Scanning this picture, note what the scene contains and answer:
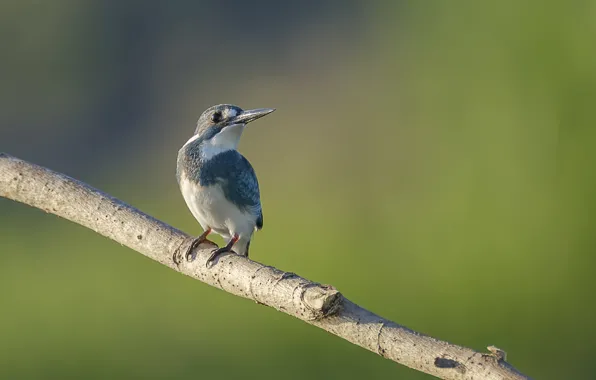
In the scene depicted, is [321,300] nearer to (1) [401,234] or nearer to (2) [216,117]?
(2) [216,117]

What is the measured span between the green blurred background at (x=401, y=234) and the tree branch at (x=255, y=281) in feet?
3.85

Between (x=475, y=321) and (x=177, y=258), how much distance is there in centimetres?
126

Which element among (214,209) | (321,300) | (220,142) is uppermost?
(220,142)

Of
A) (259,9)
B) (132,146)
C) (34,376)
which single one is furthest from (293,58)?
(34,376)

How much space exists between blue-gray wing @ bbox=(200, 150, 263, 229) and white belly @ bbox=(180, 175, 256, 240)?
0.04 ft

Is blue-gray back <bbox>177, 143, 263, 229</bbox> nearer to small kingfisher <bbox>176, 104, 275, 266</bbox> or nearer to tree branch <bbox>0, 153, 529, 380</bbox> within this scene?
small kingfisher <bbox>176, 104, 275, 266</bbox>

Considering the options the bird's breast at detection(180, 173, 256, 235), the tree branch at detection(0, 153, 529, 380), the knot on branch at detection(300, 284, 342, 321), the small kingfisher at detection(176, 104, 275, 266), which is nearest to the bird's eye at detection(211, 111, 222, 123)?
the small kingfisher at detection(176, 104, 275, 266)

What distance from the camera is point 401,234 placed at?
274 centimetres

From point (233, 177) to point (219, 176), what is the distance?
0.03m

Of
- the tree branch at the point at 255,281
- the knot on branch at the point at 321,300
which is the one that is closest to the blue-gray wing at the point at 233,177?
the tree branch at the point at 255,281

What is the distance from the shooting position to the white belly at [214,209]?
174 centimetres

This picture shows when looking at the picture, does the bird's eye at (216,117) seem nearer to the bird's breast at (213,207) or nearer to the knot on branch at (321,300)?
the bird's breast at (213,207)

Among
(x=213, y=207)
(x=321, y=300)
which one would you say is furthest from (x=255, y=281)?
(x=213, y=207)

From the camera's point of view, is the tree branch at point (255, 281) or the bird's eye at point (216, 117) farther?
the bird's eye at point (216, 117)
